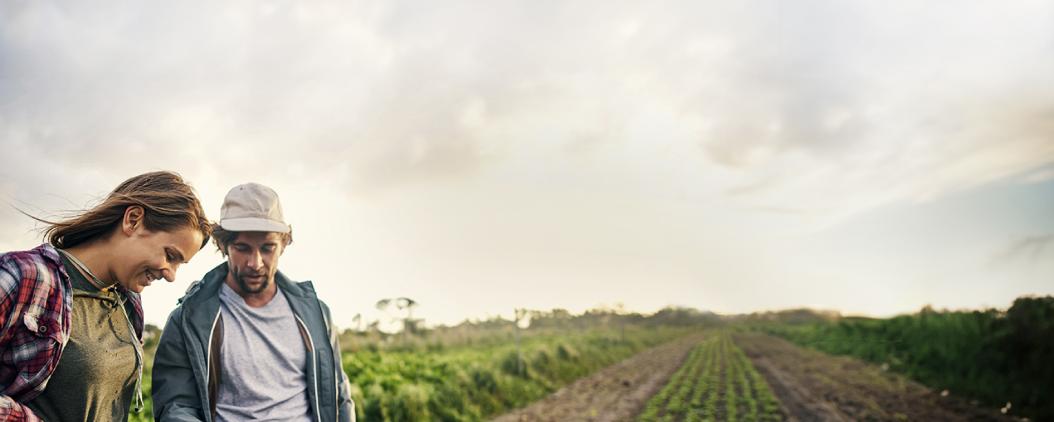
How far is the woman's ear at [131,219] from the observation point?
1971 mm

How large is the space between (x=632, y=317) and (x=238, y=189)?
207ft

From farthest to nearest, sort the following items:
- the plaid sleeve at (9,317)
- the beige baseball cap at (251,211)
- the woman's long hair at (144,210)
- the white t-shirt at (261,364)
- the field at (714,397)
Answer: the field at (714,397) < the beige baseball cap at (251,211) < the white t-shirt at (261,364) < the woman's long hair at (144,210) < the plaid sleeve at (9,317)

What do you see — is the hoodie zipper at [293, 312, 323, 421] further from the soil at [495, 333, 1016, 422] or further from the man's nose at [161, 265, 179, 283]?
the soil at [495, 333, 1016, 422]

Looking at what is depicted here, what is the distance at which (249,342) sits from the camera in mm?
2535

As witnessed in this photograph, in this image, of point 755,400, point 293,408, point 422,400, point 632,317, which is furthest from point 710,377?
point 632,317

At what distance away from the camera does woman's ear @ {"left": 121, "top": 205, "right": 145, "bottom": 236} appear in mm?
1971

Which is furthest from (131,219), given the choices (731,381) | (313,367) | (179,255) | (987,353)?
(987,353)

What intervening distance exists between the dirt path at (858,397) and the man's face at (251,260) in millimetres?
10320

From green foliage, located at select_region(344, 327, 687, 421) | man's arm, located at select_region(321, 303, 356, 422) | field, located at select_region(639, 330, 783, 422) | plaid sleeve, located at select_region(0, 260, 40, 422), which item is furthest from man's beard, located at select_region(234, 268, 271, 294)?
field, located at select_region(639, 330, 783, 422)

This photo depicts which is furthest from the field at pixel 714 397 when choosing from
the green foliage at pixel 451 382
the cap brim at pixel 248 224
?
the cap brim at pixel 248 224

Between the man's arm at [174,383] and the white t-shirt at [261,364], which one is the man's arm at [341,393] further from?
the man's arm at [174,383]

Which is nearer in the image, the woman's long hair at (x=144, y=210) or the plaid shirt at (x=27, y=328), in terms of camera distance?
the plaid shirt at (x=27, y=328)

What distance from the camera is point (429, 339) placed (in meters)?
19.9

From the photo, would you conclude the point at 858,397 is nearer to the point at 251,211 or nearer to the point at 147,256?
the point at 251,211
